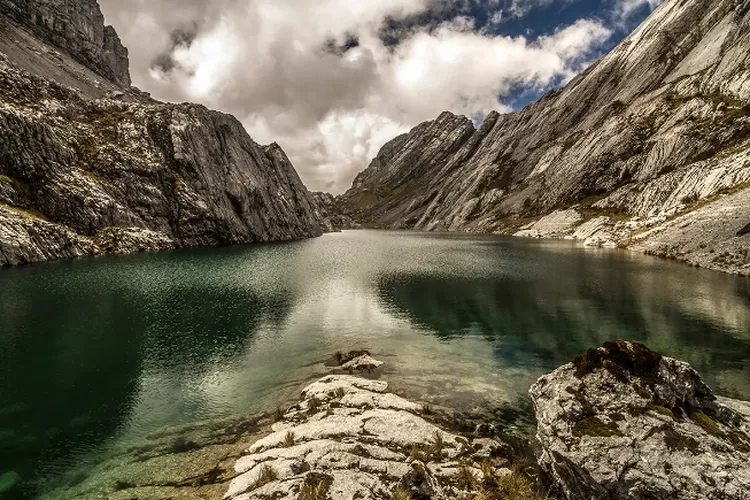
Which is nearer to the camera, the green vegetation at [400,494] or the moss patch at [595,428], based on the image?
the moss patch at [595,428]

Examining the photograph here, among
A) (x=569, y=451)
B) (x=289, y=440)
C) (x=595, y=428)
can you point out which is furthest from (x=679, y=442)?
(x=289, y=440)

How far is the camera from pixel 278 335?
37.6m

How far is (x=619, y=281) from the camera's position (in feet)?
194

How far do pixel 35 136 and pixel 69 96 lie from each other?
39.3 m

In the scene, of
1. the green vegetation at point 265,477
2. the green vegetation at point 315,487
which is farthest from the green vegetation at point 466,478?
the green vegetation at point 265,477

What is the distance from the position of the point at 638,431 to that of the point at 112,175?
133 meters

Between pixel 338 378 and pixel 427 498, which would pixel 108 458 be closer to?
pixel 338 378

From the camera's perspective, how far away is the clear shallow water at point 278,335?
22812mm

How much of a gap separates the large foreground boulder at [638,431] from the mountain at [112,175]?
3790 inches

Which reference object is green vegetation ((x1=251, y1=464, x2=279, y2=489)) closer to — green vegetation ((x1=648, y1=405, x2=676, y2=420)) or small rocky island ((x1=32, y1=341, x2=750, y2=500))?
small rocky island ((x1=32, y1=341, x2=750, y2=500))

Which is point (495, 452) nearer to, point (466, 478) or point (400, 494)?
point (466, 478)

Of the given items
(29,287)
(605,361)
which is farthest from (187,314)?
(605,361)

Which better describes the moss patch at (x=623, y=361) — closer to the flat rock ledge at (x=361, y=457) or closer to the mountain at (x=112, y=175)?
the flat rock ledge at (x=361, y=457)

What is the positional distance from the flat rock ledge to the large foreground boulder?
3780mm
